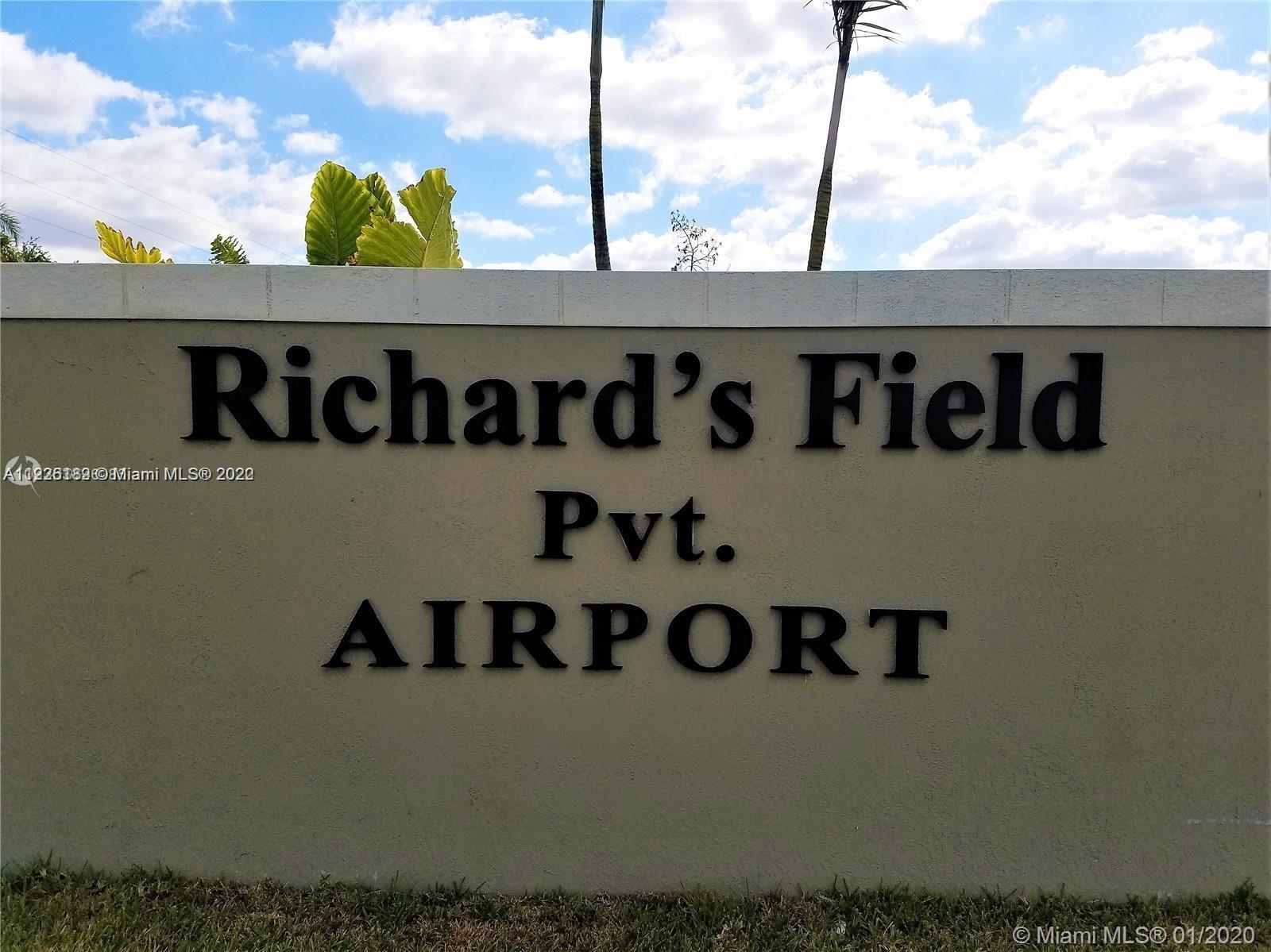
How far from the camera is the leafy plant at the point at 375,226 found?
420 centimetres

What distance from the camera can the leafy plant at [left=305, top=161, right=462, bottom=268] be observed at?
165 inches

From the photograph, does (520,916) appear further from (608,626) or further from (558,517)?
(558,517)

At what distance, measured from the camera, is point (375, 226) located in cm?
419

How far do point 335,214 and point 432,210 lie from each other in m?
0.93

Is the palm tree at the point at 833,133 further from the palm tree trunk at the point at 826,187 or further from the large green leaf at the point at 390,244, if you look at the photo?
the large green leaf at the point at 390,244

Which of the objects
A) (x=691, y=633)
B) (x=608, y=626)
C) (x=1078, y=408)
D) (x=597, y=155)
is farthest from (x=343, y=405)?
(x=597, y=155)

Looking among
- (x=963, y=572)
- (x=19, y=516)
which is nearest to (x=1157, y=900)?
(x=963, y=572)

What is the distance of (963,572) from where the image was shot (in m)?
3.41

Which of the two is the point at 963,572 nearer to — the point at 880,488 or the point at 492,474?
the point at 880,488

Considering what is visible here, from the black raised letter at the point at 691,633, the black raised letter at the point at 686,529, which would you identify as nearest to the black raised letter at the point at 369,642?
the black raised letter at the point at 691,633

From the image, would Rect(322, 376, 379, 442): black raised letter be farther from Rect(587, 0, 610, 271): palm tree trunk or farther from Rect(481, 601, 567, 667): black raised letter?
Rect(587, 0, 610, 271): palm tree trunk

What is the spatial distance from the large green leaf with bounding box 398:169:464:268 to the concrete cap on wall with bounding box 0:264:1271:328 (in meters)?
1.04

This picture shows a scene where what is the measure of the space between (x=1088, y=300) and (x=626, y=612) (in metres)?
2.44
